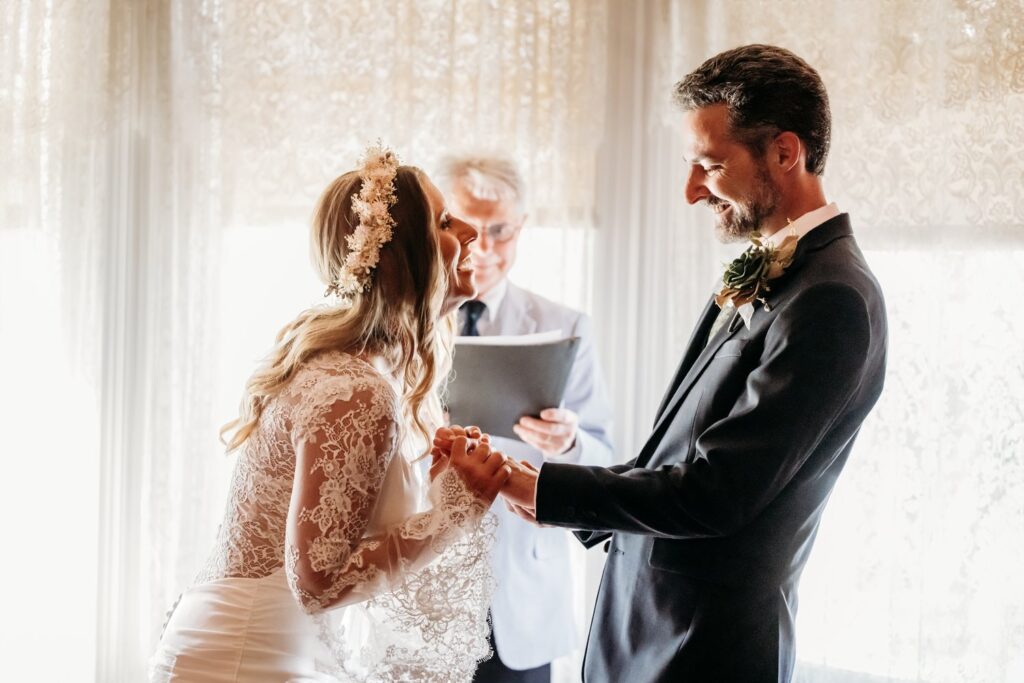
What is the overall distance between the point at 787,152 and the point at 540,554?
4.10 ft

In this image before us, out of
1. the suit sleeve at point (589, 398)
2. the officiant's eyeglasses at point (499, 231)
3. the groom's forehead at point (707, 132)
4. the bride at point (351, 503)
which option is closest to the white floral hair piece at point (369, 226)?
the bride at point (351, 503)

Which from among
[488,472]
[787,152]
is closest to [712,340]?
[787,152]

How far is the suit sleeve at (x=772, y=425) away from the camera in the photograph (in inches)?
64.4

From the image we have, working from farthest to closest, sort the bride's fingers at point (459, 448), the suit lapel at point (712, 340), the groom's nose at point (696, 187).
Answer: the groom's nose at point (696, 187), the bride's fingers at point (459, 448), the suit lapel at point (712, 340)

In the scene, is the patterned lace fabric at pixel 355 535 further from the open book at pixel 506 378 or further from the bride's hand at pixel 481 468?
the open book at pixel 506 378

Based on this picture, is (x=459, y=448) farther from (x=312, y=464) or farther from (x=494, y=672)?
(x=494, y=672)

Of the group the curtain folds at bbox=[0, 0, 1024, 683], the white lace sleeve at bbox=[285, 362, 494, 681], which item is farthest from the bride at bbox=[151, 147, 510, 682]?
the curtain folds at bbox=[0, 0, 1024, 683]

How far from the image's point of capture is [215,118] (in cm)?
346

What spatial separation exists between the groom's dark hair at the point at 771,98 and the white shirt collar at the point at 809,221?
11cm

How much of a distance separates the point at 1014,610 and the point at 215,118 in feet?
9.87

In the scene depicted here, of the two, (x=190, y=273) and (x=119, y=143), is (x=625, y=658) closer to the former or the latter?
(x=190, y=273)

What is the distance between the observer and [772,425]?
5.36 ft

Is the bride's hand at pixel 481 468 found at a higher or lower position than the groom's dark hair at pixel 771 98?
lower

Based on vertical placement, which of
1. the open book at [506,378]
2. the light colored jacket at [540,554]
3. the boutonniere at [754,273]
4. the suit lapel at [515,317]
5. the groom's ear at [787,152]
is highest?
the groom's ear at [787,152]
